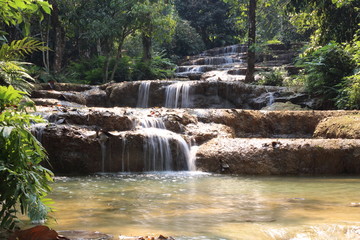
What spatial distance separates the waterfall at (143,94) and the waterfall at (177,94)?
75 cm

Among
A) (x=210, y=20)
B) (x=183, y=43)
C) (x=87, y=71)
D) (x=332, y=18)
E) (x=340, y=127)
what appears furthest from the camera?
(x=210, y=20)

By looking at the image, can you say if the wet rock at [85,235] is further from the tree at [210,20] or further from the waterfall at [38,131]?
the tree at [210,20]

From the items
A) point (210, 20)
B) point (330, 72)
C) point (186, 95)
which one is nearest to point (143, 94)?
point (186, 95)

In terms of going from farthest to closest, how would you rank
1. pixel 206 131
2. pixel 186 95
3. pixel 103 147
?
pixel 186 95 → pixel 206 131 → pixel 103 147

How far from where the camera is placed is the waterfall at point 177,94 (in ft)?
48.9

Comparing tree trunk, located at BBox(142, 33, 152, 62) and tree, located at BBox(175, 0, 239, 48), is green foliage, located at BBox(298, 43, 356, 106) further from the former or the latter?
tree, located at BBox(175, 0, 239, 48)

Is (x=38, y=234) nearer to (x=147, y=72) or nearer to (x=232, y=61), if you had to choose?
(x=147, y=72)

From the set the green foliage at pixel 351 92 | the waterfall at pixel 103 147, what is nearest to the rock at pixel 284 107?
the green foliage at pixel 351 92

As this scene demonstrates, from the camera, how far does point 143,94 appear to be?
15414 millimetres

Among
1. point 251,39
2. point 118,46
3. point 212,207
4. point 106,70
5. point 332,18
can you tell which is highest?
point 118,46

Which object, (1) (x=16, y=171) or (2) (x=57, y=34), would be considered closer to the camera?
(1) (x=16, y=171)

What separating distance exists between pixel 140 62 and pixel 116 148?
15068 millimetres

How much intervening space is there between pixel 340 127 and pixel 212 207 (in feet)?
19.0

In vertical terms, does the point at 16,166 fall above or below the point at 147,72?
below
